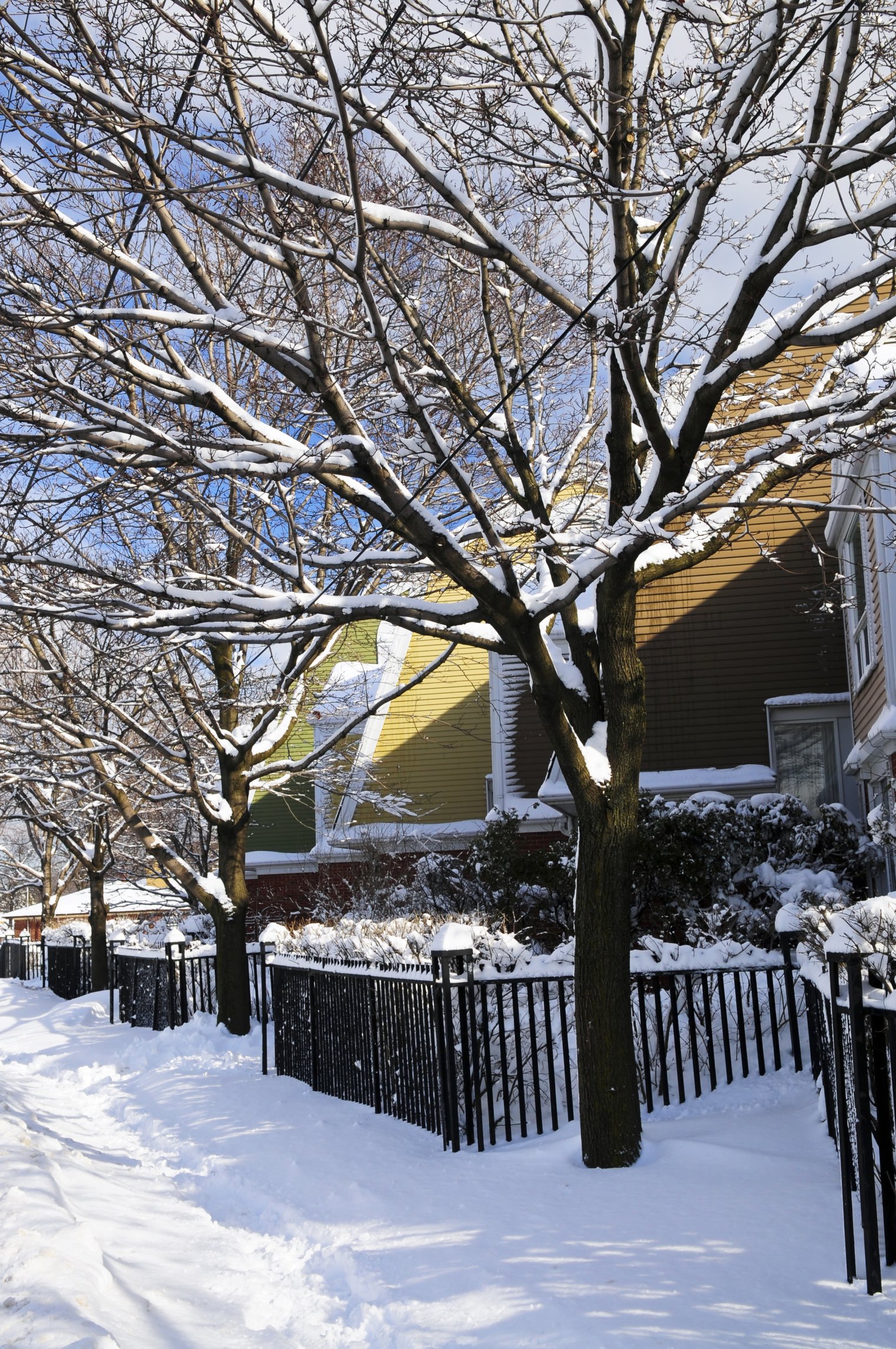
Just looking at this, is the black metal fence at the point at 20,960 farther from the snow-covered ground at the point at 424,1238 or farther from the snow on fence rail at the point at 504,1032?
the snow-covered ground at the point at 424,1238

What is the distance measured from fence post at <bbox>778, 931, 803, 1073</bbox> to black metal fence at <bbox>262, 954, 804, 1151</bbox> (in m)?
0.01

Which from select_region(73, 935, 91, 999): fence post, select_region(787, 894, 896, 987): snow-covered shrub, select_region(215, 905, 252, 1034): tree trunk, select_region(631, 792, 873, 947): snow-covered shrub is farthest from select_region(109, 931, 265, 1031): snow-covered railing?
select_region(787, 894, 896, 987): snow-covered shrub

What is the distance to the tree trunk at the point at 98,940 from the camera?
22.5m

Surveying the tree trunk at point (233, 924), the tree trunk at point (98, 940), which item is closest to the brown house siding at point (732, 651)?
the tree trunk at point (233, 924)

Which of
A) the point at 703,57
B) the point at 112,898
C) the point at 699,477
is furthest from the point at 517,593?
the point at 112,898

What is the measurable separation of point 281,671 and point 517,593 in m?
8.00

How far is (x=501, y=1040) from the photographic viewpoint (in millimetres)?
7422

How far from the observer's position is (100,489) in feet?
22.8

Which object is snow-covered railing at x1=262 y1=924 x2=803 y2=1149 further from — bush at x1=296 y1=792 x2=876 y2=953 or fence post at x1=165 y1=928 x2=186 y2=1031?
fence post at x1=165 y1=928 x2=186 y2=1031

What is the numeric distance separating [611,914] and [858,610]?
8.88m

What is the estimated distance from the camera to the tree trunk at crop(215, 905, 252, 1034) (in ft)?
43.3


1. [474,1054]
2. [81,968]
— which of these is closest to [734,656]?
[474,1054]

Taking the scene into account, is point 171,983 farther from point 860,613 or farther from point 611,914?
Result: point 860,613

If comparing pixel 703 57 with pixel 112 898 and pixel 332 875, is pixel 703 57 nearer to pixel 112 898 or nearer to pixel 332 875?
pixel 332 875
